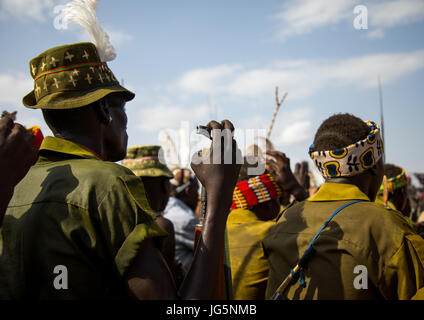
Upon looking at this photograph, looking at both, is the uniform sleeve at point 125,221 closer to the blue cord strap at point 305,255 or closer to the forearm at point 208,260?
the forearm at point 208,260

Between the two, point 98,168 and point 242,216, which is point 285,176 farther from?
point 98,168

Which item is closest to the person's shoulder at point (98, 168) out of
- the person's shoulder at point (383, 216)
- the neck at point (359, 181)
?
the person's shoulder at point (383, 216)

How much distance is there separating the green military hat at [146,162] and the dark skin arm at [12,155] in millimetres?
3670

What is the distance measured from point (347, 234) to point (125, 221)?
1.57m

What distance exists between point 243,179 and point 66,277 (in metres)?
2.71

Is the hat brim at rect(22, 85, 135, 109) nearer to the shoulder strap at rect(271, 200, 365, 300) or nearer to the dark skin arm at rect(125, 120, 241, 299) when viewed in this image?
the dark skin arm at rect(125, 120, 241, 299)

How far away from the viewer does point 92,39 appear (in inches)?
96.0

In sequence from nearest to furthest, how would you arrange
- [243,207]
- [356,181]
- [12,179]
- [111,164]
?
[12,179] < [111,164] < [356,181] < [243,207]

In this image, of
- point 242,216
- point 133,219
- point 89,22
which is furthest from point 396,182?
point 133,219

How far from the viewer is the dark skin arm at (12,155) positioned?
1532 mm

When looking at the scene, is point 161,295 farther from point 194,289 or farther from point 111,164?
point 111,164

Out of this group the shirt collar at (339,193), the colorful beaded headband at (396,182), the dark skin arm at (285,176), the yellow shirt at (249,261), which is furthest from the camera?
the colorful beaded headband at (396,182)

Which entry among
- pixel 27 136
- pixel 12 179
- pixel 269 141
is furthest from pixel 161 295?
pixel 269 141

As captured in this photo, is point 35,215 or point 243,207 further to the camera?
point 243,207
